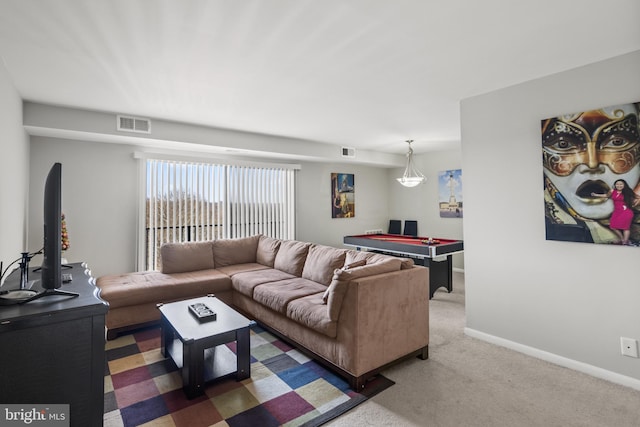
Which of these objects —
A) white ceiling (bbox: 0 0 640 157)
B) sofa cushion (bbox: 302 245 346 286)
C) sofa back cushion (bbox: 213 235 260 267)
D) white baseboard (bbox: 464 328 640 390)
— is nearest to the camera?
white ceiling (bbox: 0 0 640 157)

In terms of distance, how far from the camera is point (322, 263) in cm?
361

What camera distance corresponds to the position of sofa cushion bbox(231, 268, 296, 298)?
11.8 ft

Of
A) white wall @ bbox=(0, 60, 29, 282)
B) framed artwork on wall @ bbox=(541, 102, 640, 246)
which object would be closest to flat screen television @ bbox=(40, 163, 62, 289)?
white wall @ bbox=(0, 60, 29, 282)

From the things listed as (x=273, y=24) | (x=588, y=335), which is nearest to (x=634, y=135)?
(x=588, y=335)

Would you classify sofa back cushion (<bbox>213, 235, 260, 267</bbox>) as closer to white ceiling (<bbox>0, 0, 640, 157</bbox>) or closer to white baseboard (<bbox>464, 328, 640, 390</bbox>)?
white ceiling (<bbox>0, 0, 640, 157</bbox>)

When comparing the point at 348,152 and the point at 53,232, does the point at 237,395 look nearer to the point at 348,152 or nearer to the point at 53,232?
the point at 53,232

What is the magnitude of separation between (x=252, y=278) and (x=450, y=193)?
4439 mm

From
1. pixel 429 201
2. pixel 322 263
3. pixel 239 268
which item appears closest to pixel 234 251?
pixel 239 268

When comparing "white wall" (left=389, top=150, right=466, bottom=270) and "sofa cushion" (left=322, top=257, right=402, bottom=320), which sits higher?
"white wall" (left=389, top=150, right=466, bottom=270)

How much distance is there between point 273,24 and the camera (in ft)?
6.46

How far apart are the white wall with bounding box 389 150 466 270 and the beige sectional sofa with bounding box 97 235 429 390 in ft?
11.7

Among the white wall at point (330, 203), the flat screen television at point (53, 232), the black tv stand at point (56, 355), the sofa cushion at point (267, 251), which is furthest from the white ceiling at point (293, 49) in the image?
the white wall at point (330, 203)

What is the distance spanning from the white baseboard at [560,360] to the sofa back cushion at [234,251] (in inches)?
120

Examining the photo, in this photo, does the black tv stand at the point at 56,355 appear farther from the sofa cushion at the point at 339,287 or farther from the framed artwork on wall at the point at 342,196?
the framed artwork on wall at the point at 342,196
